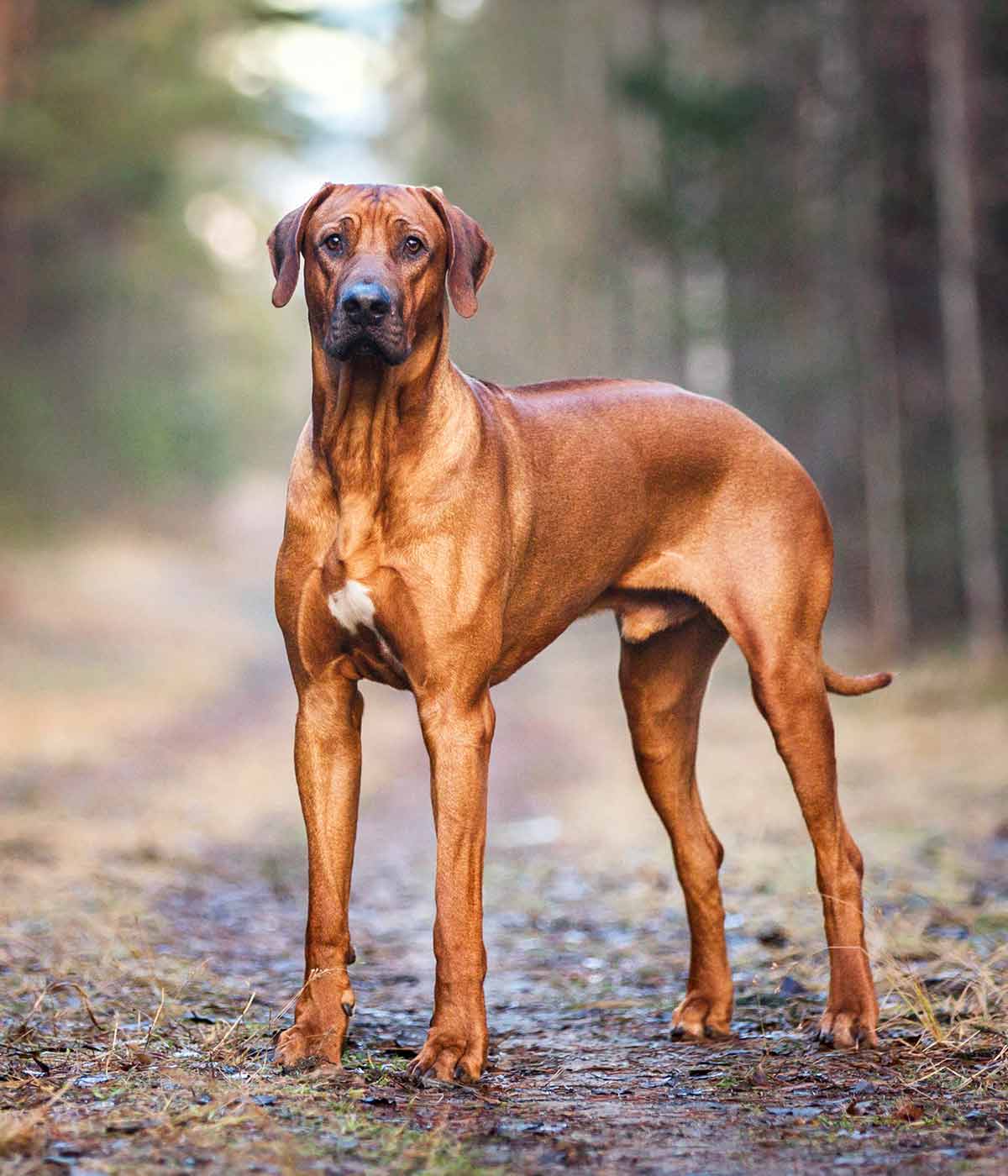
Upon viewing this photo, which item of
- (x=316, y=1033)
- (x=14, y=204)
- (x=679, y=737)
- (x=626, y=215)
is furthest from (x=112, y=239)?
(x=316, y=1033)

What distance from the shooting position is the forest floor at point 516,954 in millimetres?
3344

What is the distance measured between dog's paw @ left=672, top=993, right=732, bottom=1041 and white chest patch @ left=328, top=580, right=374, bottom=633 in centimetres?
157

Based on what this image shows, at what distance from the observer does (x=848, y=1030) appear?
4.43 metres

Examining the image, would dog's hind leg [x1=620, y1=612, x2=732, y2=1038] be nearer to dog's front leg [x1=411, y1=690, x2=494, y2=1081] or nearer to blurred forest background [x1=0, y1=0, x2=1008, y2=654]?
dog's front leg [x1=411, y1=690, x2=494, y2=1081]

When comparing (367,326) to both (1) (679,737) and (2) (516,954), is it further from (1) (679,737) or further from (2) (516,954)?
(2) (516,954)

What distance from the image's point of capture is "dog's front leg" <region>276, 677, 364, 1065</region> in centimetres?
425

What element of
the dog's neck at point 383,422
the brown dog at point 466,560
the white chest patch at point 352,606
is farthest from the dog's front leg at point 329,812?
the dog's neck at point 383,422

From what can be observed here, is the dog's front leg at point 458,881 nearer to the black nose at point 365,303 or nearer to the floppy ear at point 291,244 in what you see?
the black nose at point 365,303

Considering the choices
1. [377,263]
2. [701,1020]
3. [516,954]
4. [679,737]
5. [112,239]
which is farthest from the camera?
[112,239]

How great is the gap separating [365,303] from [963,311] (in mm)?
11297

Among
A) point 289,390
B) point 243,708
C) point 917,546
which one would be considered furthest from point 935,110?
point 289,390

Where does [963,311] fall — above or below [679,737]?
above

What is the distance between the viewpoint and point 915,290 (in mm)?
16312

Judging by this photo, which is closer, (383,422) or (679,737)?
(383,422)
